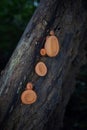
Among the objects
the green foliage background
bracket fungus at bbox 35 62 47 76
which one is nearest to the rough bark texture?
bracket fungus at bbox 35 62 47 76

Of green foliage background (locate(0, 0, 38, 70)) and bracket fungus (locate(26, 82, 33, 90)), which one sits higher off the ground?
green foliage background (locate(0, 0, 38, 70))

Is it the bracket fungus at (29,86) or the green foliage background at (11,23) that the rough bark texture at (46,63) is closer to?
the bracket fungus at (29,86)

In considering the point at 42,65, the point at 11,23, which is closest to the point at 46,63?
the point at 42,65

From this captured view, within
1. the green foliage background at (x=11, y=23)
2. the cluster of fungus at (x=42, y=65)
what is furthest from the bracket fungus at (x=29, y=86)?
the green foliage background at (x=11, y=23)

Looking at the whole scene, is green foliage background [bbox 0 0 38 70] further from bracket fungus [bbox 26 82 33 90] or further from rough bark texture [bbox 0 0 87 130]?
bracket fungus [bbox 26 82 33 90]

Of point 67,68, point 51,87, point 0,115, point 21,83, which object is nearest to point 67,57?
point 67,68
